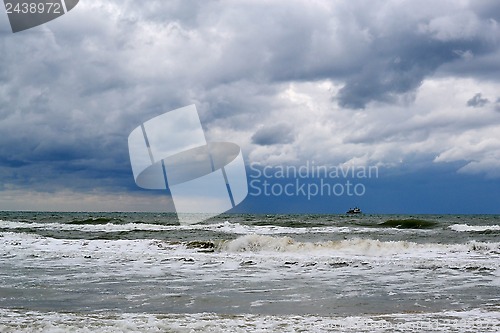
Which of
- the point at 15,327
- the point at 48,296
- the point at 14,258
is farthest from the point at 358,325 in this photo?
the point at 14,258

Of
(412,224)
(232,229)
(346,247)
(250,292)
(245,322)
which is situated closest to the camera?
(245,322)

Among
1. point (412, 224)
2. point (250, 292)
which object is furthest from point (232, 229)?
point (250, 292)

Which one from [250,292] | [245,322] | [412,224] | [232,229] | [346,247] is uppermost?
[245,322]

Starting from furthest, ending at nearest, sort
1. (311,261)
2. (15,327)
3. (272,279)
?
(311,261), (272,279), (15,327)

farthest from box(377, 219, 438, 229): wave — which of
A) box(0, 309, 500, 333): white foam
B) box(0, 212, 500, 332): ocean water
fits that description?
box(0, 309, 500, 333): white foam

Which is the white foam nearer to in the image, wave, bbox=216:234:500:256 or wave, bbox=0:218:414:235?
wave, bbox=216:234:500:256

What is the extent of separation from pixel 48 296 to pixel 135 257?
22.9 ft

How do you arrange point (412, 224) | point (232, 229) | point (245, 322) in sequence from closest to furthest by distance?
point (245, 322), point (232, 229), point (412, 224)

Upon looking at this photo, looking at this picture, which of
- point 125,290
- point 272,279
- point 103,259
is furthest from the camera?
point 103,259

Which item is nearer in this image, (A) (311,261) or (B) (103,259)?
(A) (311,261)

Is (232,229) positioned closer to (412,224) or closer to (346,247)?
(412,224)

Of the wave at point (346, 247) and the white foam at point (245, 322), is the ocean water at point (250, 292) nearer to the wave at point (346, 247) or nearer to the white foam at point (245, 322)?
the white foam at point (245, 322)

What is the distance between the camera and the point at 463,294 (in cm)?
889

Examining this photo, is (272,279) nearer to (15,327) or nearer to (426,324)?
(426,324)
